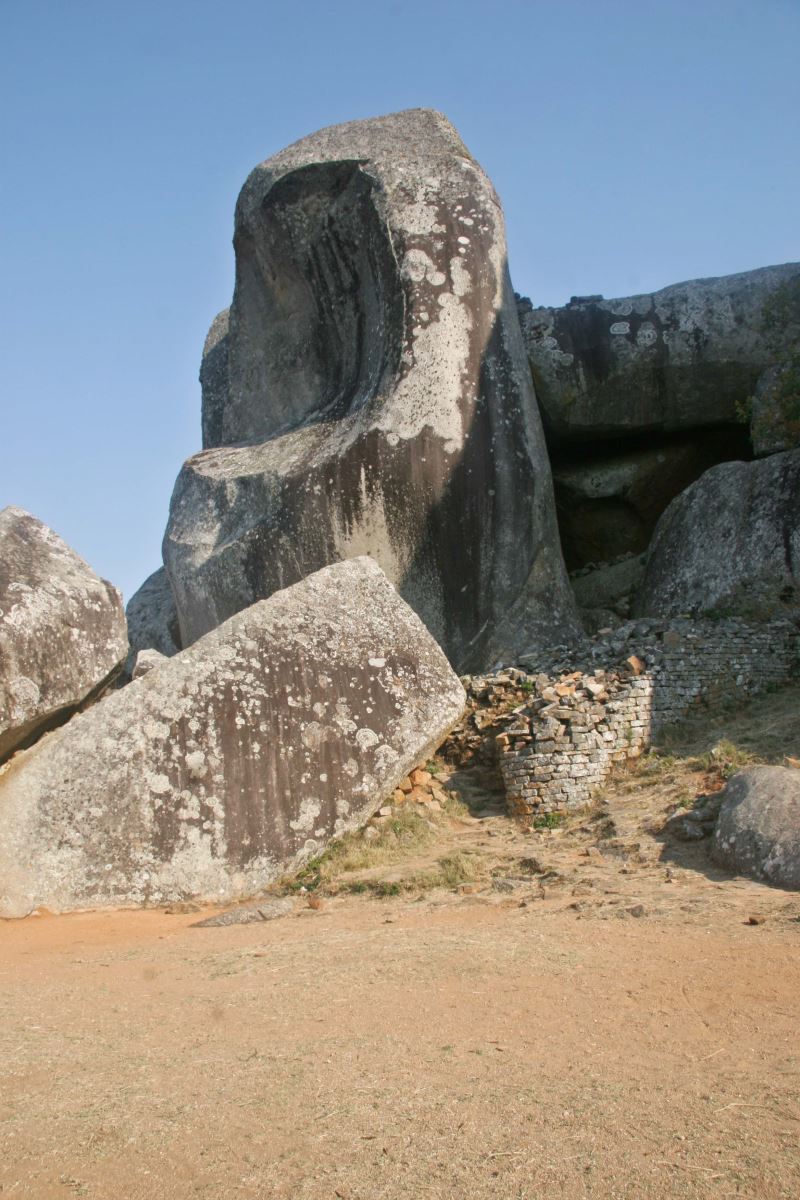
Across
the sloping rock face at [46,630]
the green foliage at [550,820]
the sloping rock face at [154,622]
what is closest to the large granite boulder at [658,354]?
the sloping rock face at [154,622]

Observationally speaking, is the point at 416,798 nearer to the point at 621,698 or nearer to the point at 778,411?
the point at 621,698

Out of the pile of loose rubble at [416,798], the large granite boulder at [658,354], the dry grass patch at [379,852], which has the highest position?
the large granite boulder at [658,354]

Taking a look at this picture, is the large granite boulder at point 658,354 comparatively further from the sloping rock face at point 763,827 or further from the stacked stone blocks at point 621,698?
the sloping rock face at point 763,827

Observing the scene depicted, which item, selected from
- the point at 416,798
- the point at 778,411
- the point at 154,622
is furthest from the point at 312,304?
the point at 416,798

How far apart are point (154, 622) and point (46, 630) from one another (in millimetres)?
6320

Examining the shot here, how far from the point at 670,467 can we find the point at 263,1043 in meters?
11.0

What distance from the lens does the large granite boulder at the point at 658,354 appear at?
542 inches

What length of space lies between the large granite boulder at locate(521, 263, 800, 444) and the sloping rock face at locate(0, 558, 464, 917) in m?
5.82

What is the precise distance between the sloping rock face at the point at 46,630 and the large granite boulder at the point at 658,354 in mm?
6980

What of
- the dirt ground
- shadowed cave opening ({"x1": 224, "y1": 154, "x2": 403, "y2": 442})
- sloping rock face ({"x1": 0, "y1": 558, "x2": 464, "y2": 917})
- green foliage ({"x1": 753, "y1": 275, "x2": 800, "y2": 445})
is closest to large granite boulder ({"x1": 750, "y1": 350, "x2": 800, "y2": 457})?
green foliage ({"x1": 753, "y1": 275, "x2": 800, "y2": 445})

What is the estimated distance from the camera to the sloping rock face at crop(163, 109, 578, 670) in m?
11.5

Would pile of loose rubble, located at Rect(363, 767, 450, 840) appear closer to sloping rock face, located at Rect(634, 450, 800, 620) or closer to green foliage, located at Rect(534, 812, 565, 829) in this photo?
green foliage, located at Rect(534, 812, 565, 829)

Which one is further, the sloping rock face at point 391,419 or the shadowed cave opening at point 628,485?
the shadowed cave opening at point 628,485

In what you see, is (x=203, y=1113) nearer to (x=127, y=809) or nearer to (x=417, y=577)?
(x=127, y=809)
